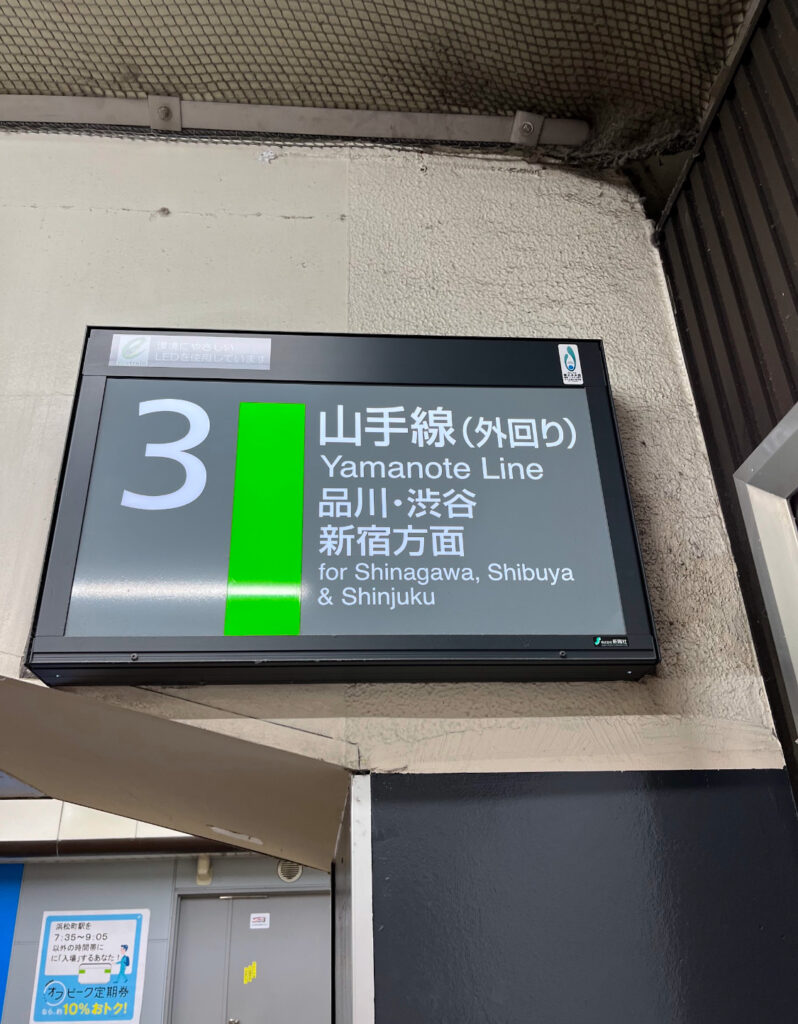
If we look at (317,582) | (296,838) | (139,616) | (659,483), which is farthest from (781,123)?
(296,838)

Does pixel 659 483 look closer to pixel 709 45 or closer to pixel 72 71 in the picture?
pixel 709 45

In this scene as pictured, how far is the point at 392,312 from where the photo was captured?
73.0 inches

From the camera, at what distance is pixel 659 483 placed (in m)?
1.69

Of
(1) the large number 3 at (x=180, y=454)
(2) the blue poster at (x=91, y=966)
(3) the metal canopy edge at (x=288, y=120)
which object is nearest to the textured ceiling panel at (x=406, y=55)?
(3) the metal canopy edge at (x=288, y=120)

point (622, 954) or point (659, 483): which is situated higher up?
point (659, 483)

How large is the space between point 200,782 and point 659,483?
108 cm

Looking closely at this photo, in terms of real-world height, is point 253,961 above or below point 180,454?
below

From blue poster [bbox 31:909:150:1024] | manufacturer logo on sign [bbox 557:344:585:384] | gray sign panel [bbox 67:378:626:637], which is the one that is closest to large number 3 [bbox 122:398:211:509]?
gray sign panel [bbox 67:378:626:637]

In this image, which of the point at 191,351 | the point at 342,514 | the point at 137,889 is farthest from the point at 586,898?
the point at 137,889

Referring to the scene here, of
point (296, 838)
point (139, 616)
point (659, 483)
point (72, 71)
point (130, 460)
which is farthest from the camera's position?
point (72, 71)

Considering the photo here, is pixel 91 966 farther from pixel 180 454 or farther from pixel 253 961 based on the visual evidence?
pixel 180 454

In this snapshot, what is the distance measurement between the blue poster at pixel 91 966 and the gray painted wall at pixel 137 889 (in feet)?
0.13

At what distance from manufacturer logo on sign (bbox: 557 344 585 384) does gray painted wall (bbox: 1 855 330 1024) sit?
3.22 m

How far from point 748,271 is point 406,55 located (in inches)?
38.6
